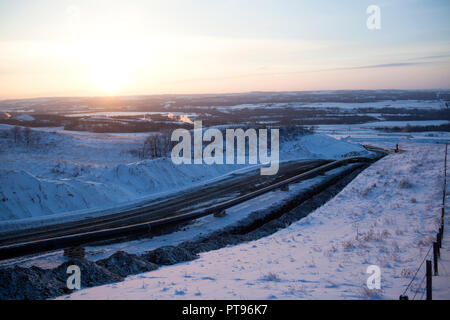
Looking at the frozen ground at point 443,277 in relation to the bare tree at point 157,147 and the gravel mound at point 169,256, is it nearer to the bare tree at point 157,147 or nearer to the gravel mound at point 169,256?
the gravel mound at point 169,256

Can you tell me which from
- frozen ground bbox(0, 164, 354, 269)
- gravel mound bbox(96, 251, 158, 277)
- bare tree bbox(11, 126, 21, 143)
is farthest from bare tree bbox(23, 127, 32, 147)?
gravel mound bbox(96, 251, 158, 277)

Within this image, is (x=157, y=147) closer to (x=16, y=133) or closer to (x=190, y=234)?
(x=16, y=133)

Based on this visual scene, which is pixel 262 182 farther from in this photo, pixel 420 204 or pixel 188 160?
pixel 420 204

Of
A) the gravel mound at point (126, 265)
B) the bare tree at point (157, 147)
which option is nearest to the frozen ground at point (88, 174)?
the bare tree at point (157, 147)

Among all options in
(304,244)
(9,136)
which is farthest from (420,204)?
(9,136)

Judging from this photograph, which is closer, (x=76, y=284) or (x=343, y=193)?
(x=76, y=284)

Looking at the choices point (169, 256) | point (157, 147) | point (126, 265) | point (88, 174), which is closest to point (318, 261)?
point (169, 256)
